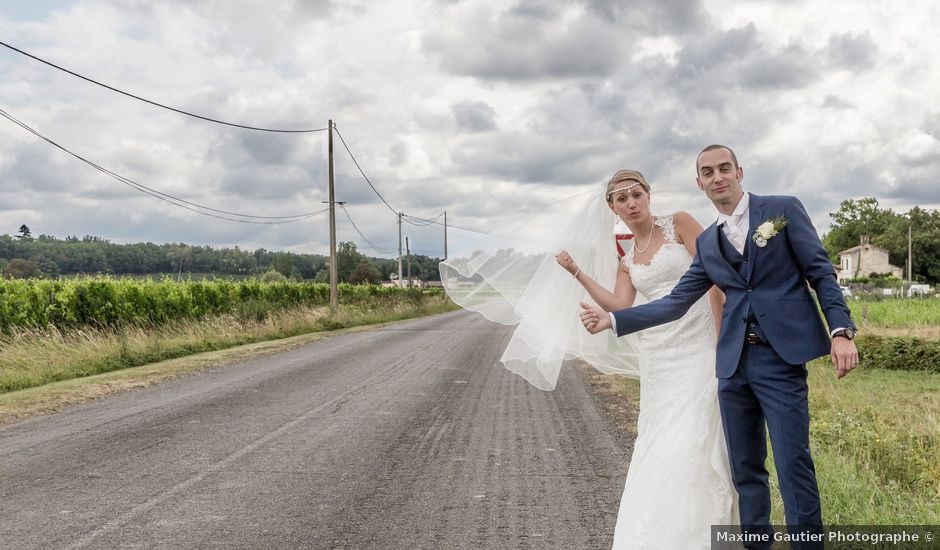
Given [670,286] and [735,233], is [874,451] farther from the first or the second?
[735,233]

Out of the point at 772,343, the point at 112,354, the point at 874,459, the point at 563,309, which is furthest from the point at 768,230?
the point at 112,354

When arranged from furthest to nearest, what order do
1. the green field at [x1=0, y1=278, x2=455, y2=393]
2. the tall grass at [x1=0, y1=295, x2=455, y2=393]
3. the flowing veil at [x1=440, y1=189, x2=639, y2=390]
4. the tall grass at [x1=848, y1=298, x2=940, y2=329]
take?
the tall grass at [x1=848, y1=298, x2=940, y2=329]
the green field at [x1=0, y1=278, x2=455, y2=393]
the tall grass at [x1=0, y1=295, x2=455, y2=393]
the flowing veil at [x1=440, y1=189, x2=639, y2=390]

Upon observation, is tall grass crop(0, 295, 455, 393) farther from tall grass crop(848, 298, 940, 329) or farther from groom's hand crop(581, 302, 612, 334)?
tall grass crop(848, 298, 940, 329)

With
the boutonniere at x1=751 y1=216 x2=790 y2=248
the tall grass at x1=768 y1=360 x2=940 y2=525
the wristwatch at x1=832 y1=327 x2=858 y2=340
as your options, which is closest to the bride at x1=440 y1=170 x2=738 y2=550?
the boutonniere at x1=751 y1=216 x2=790 y2=248

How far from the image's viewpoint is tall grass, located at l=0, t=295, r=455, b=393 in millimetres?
15602

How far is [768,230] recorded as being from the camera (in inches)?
141

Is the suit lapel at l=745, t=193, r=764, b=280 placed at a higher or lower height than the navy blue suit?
higher

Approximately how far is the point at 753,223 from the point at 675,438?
1.26m

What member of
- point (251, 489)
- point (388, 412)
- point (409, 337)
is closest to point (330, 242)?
point (409, 337)

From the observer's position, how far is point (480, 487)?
236 inches

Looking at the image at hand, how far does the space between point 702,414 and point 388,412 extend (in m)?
6.15

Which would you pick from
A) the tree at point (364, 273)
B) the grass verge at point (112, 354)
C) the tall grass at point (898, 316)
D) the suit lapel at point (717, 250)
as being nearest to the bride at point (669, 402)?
the suit lapel at point (717, 250)

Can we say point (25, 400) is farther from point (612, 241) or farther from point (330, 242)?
point (330, 242)

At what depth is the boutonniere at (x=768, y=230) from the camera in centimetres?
358
